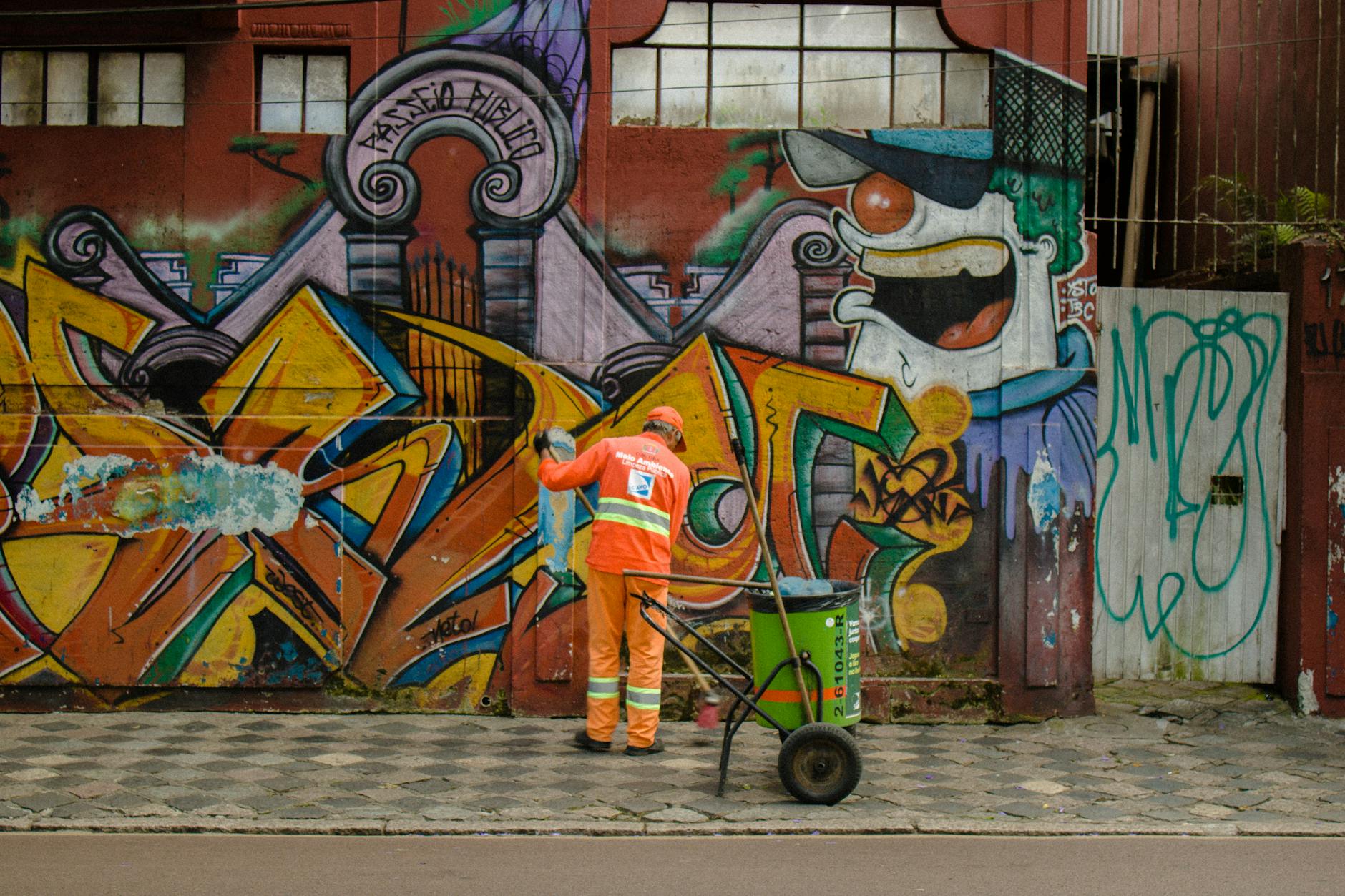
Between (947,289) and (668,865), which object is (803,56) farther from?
(668,865)

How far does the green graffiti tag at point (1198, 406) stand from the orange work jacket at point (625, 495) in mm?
3365

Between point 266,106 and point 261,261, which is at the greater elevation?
point 266,106

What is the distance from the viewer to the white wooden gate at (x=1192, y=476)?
8.70 m

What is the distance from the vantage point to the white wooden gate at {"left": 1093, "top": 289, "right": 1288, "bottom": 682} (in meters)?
8.70

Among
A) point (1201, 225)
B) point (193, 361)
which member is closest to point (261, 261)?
point (193, 361)

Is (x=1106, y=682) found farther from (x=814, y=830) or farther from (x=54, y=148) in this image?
(x=54, y=148)

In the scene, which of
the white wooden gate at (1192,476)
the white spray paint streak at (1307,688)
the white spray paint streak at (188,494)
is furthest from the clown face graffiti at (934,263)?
the white spray paint streak at (188,494)

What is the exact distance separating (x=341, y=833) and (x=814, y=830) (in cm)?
215

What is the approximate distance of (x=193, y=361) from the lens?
27.0ft

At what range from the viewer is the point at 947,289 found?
326 inches

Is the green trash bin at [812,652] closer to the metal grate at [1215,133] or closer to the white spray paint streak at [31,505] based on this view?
the metal grate at [1215,133]

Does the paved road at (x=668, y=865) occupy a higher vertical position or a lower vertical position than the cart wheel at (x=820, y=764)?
lower

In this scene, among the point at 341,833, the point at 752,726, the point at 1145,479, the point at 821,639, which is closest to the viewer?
the point at 341,833

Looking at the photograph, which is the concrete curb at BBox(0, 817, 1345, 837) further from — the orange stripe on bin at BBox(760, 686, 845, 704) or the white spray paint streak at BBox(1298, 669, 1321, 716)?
the white spray paint streak at BBox(1298, 669, 1321, 716)
